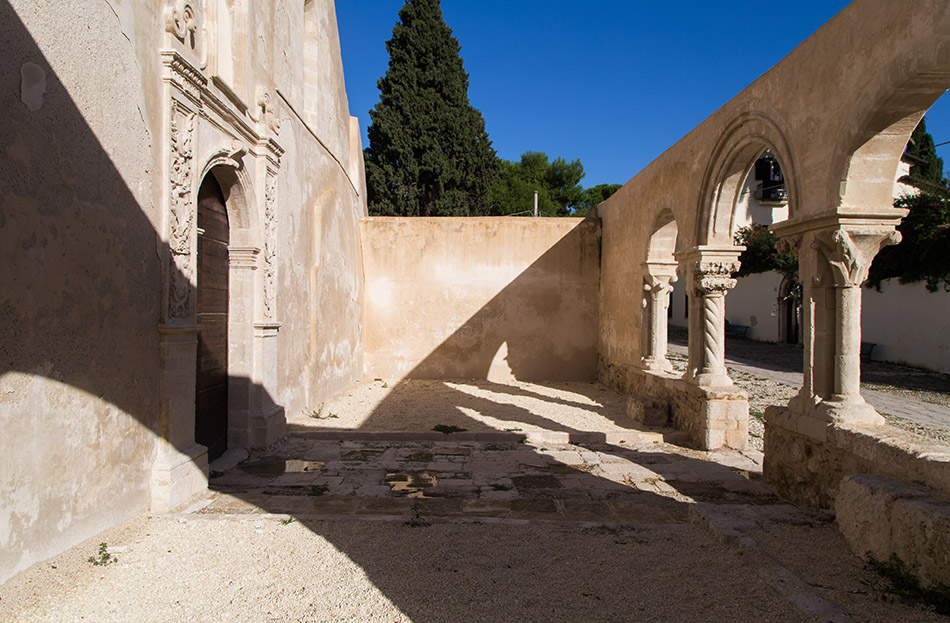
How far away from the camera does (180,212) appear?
4203 mm

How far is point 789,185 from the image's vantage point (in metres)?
4.68

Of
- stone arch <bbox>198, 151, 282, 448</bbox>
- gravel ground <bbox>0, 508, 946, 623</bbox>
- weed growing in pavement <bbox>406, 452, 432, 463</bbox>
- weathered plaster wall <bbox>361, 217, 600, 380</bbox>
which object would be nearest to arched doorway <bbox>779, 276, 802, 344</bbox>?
weathered plaster wall <bbox>361, 217, 600, 380</bbox>

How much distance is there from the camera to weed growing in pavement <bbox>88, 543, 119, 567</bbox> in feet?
10.1

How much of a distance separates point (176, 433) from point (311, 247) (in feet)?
12.9

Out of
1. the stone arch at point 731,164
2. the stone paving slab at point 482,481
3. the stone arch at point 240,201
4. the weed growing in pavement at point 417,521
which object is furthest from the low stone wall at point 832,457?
the stone arch at point 240,201

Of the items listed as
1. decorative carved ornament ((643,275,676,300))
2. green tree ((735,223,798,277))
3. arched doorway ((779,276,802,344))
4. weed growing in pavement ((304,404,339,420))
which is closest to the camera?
weed growing in pavement ((304,404,339,420))

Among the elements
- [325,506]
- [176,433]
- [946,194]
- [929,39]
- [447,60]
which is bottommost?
[325,506]

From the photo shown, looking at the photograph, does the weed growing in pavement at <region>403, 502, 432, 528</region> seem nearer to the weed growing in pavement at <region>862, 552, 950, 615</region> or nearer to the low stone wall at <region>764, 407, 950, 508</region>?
the weed growing in pavement at <region>862, 552, 950, 615</region>

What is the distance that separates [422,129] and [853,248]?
62.3 feet

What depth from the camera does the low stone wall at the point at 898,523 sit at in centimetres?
255

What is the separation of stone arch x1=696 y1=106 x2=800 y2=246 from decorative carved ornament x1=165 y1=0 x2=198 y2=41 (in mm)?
4761

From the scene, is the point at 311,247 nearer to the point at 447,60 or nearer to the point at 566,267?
the point at 566,267

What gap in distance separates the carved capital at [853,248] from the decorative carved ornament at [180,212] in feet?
15.2

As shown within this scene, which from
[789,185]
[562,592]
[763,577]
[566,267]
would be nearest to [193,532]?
[562,592]
